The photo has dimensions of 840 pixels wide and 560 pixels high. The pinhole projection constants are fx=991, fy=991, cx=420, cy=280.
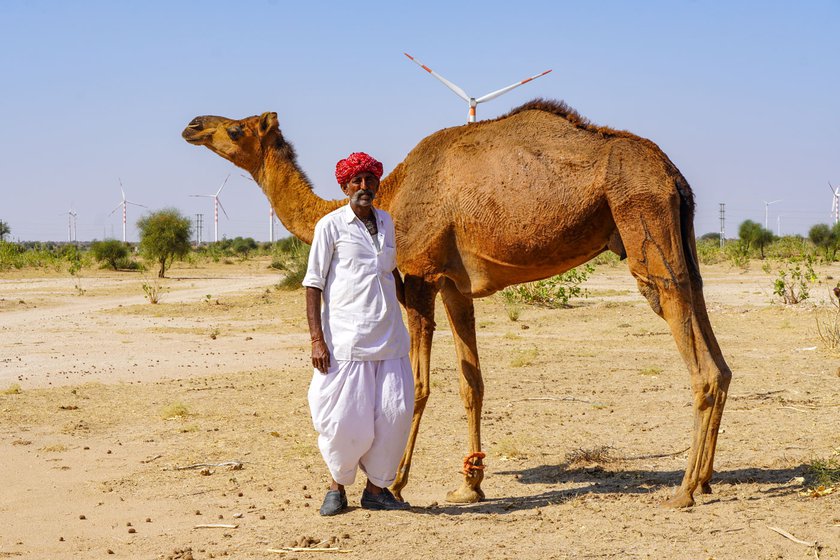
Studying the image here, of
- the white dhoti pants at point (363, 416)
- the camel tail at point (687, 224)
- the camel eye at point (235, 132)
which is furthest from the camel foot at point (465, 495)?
the camel eye at point (235, 132)

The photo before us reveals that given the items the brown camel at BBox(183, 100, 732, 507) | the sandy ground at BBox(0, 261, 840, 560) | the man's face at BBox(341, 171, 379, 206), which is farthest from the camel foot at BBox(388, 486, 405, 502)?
the man's face at BBox(341, 171, 379, 206)

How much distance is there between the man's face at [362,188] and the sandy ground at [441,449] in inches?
83.7

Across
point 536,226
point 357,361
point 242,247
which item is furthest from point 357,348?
point 242,247

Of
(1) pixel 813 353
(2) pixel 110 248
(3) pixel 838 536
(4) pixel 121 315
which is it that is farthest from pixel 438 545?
(2) pixel 110 248

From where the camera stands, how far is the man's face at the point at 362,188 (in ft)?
22.0

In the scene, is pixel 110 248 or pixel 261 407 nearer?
pixel 261 407

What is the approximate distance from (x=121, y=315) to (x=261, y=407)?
1297cm

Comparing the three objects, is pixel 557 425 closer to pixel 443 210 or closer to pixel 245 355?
pixel 443 210

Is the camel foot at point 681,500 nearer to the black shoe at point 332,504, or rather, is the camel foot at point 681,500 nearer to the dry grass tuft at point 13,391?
the black shoe at point 332,504

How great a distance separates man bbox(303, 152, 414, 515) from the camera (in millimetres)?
6527

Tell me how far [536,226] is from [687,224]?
1035mm

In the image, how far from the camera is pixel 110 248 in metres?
52.4

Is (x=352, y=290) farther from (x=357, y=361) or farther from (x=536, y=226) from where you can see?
(x=536, y=226)

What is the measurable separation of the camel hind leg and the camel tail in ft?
0.33
